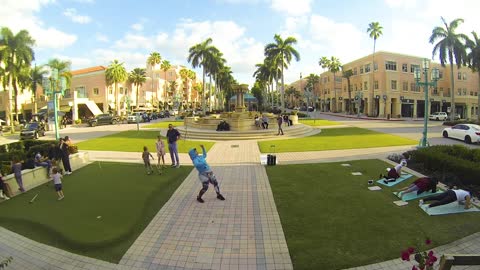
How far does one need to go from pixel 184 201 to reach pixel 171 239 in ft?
8.12

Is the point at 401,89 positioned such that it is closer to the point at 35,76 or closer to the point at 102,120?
the point at 102,120

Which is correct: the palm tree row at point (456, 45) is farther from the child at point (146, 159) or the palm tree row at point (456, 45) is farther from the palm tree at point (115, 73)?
the palm tree at point (115, 73)

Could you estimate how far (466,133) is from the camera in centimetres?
2106

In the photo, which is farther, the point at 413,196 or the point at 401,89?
the point at 401,89

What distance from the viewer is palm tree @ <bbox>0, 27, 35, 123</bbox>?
3738cm

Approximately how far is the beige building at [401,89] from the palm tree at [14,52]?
55.8 meters

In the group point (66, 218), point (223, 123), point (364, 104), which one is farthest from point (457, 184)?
point (364, 104)

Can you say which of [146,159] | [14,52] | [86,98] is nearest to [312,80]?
[86,98]

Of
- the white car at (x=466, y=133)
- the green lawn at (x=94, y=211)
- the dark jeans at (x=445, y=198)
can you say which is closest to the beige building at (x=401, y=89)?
the white car at (x=466, y=133)

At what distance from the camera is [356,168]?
1252cm

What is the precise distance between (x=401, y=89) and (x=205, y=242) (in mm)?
61784

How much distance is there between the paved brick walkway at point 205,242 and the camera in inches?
218

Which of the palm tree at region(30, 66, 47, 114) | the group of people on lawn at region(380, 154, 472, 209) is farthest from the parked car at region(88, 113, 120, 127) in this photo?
the group of people on lawn at region(380, 154, 472, 209)

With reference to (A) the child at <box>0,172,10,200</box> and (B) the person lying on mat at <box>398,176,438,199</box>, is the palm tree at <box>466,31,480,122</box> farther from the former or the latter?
(A) the child at <box>0,172,10,200</box>
